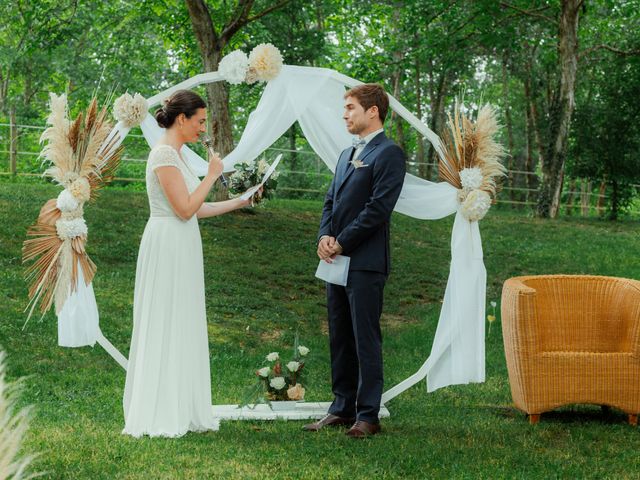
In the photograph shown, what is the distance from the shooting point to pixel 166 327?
4.99 m

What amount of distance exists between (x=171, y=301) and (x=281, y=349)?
3735 millimetres

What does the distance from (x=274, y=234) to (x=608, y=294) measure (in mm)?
7837

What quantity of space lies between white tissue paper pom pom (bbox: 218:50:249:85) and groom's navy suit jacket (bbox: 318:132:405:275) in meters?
1.06

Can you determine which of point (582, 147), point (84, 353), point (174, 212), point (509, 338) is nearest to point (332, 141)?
point (174, 212)

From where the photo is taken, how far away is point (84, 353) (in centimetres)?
765

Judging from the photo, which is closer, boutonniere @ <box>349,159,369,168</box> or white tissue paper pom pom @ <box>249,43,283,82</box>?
boutonniere @ <box>349,159,369,168</box>

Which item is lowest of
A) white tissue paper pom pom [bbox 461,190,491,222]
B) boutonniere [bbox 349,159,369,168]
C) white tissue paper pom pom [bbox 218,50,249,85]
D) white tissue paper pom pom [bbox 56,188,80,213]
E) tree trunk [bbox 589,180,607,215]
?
tree trunk [bbox 589,180,607,215]

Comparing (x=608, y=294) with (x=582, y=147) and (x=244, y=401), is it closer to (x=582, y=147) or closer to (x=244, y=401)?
(x=244, y=401)

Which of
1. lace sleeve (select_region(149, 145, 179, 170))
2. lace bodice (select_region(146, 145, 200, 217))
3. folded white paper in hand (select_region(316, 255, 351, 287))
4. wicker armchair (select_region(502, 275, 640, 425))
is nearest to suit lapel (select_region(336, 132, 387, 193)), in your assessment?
folded white paper in hand (select_region(316, 255, 351, 287))

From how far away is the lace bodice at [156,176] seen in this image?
15.8 ft

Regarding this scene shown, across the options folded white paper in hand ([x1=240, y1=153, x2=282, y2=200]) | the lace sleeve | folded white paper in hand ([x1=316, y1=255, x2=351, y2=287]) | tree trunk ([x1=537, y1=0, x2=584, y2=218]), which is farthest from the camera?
tree trunk ([x1=537, y1=0, x2=584, y2=218])

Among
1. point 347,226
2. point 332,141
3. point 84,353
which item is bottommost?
point 84,353

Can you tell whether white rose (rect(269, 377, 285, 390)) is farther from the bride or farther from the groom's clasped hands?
the groom's clasped hands

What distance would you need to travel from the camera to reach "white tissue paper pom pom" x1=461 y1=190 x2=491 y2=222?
5.49 m
